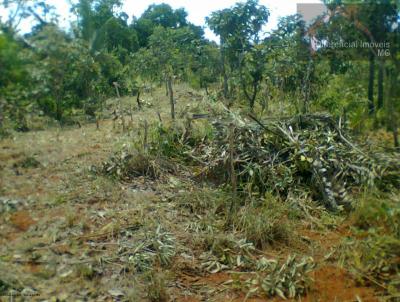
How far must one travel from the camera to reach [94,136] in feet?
19.3

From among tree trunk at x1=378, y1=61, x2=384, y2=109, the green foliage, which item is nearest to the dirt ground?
the green foliage

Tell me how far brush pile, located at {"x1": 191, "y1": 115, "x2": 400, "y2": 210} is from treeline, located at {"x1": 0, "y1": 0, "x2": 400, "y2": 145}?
15.8 inches

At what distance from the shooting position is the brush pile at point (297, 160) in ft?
13.0

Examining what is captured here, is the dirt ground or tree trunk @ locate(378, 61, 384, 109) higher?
tree trunk @ locate(378, 61, 384, 109)

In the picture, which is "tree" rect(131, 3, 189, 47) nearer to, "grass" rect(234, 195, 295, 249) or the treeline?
the treeline

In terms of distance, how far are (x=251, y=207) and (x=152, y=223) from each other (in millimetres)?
795

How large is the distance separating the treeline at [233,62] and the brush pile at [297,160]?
402mm

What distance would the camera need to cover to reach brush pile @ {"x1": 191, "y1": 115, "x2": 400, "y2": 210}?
3.95 meters

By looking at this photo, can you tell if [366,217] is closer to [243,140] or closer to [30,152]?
[243,140]

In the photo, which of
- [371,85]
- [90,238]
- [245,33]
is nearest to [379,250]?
[371,85]

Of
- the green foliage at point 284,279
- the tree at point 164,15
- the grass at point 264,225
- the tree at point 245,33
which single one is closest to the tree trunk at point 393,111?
the grass at point 264,225

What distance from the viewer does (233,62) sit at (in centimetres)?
777

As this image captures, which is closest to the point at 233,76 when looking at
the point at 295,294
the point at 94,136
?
the point at 94,136

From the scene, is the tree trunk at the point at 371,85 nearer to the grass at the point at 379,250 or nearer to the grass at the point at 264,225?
the grass at the point at 379,250
